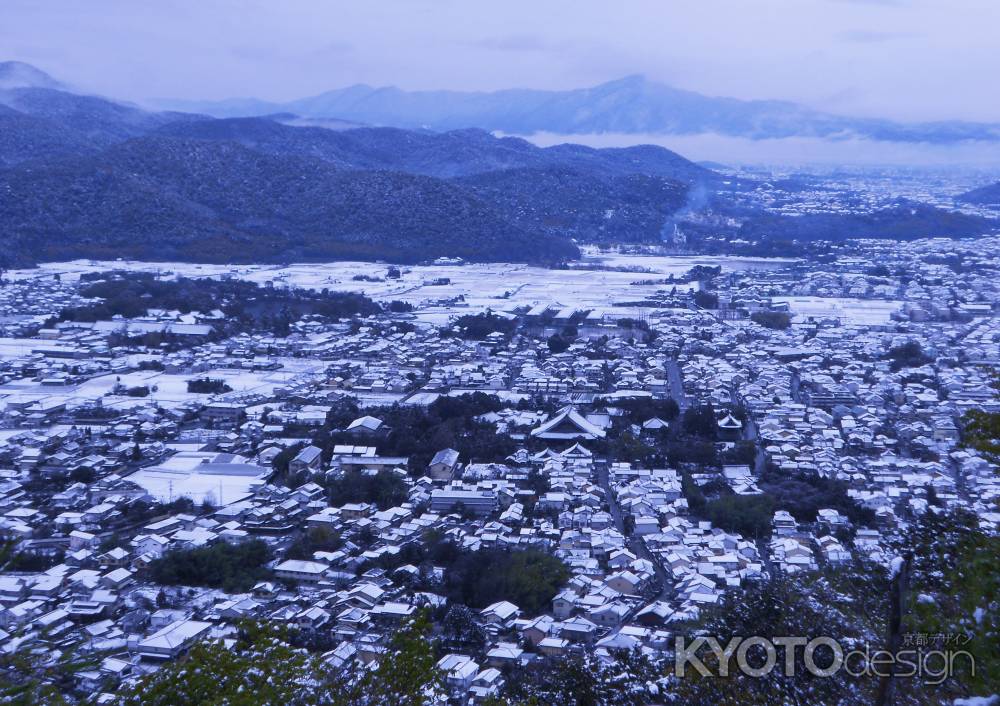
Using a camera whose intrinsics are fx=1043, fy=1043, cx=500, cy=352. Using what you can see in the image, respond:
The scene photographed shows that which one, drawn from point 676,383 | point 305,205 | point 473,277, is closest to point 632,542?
point 676,383

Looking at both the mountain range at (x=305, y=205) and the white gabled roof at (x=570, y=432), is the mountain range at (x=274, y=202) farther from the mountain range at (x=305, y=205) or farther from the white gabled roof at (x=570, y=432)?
the white gabled roof at (x=570, y=432)

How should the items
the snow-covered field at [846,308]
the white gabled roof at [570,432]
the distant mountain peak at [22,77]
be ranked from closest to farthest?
the white gabled roof at [570,432]
the snow-covered field at [846,308]
the distant mountain peak at [22,77]

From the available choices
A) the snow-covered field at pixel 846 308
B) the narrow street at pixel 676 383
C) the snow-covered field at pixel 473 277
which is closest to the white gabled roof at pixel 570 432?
the narrow street at pixel 676 383

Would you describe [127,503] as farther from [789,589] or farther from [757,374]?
[757,374]

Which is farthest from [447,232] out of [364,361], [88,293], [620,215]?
[364,361]

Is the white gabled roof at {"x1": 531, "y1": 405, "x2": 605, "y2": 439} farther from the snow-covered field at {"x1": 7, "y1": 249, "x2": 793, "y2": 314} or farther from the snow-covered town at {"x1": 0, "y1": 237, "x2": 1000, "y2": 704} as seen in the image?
the snow-covered field at {"x1": 7, "y1": 249, "x2": 793, "y2": 314}

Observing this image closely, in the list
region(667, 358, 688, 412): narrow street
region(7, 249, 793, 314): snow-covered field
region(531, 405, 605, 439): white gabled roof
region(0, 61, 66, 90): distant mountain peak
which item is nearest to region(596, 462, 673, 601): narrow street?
region(531, 405, 605, 439): white gabled roof
